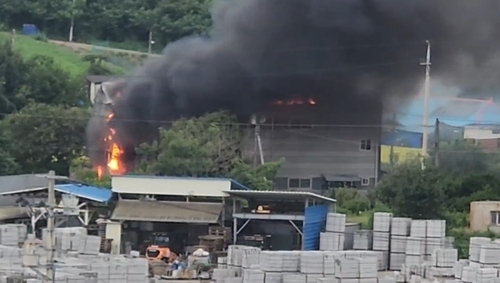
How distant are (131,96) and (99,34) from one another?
23271mm

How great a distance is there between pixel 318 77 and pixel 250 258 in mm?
16343

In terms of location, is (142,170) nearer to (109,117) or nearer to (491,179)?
(109,117)

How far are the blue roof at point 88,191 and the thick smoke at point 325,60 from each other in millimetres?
8264

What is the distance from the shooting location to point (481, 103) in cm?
4531

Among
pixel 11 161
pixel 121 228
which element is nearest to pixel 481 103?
pixel 11 161

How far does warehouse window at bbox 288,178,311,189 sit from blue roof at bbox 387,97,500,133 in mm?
6840

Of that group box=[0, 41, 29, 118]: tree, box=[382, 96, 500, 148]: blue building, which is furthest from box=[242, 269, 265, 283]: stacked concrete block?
box=[0, 41, 29, 118]: tree

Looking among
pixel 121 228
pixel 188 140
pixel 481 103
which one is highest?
pixel 481 103

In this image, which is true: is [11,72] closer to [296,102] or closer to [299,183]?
[296,102]

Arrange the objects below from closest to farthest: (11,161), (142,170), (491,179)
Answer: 1. (491,179)
2. (142,170)
3. (11,161)

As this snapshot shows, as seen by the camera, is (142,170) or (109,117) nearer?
(142,170)

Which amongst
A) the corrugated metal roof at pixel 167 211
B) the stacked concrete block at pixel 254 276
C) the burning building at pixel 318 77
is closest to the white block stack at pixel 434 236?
the stacked concrete block at pixel 254 276

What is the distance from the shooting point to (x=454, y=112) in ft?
158

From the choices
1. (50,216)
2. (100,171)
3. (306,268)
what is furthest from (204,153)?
(50,216)
